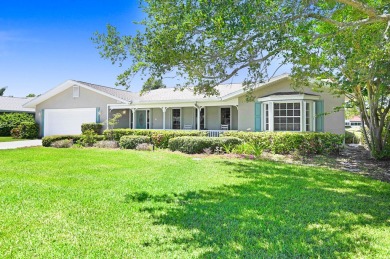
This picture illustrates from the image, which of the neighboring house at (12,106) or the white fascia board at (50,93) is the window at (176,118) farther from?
the neighboring house at (12,106)

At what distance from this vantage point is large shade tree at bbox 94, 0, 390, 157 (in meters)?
6.45

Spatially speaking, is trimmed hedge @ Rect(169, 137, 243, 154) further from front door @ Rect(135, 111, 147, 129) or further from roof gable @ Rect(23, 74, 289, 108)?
front door @ Rect(135, 111, 147, 129)

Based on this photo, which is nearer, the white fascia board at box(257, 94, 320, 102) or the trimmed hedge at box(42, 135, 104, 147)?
the white fascia board at box(257, 94, 320, 102)

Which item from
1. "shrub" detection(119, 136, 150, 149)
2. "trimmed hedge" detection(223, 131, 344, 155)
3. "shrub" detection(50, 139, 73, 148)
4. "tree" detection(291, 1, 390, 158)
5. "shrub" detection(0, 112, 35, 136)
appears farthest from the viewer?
"shrub" detection(0, 112, 35, 136)

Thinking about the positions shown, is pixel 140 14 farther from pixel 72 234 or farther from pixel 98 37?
pixel 72 234

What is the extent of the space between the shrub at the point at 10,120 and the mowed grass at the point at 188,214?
22.7 meters

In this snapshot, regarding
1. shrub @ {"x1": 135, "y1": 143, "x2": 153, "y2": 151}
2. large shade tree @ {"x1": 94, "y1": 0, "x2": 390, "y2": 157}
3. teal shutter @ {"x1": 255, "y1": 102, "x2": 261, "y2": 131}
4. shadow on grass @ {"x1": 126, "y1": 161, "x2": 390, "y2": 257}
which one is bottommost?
shadow on grass @ {"x1": 126, "y1": 161, "x2": 390, "y2": 257}

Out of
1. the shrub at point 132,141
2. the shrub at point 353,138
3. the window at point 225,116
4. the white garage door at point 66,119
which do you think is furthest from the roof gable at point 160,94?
the shrub at point 353,138

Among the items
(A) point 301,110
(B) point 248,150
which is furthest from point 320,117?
(B) point 248,150

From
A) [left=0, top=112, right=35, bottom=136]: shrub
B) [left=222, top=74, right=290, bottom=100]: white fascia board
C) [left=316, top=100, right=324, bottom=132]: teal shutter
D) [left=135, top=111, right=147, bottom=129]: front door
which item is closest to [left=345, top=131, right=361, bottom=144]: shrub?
[left=316, top=100, right=324, bottom=132]: teal shutter

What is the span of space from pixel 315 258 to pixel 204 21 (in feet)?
17.5

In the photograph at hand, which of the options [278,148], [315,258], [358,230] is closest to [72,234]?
[315,258]

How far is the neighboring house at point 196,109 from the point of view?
1648 cm

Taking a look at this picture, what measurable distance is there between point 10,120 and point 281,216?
31.0 metres
